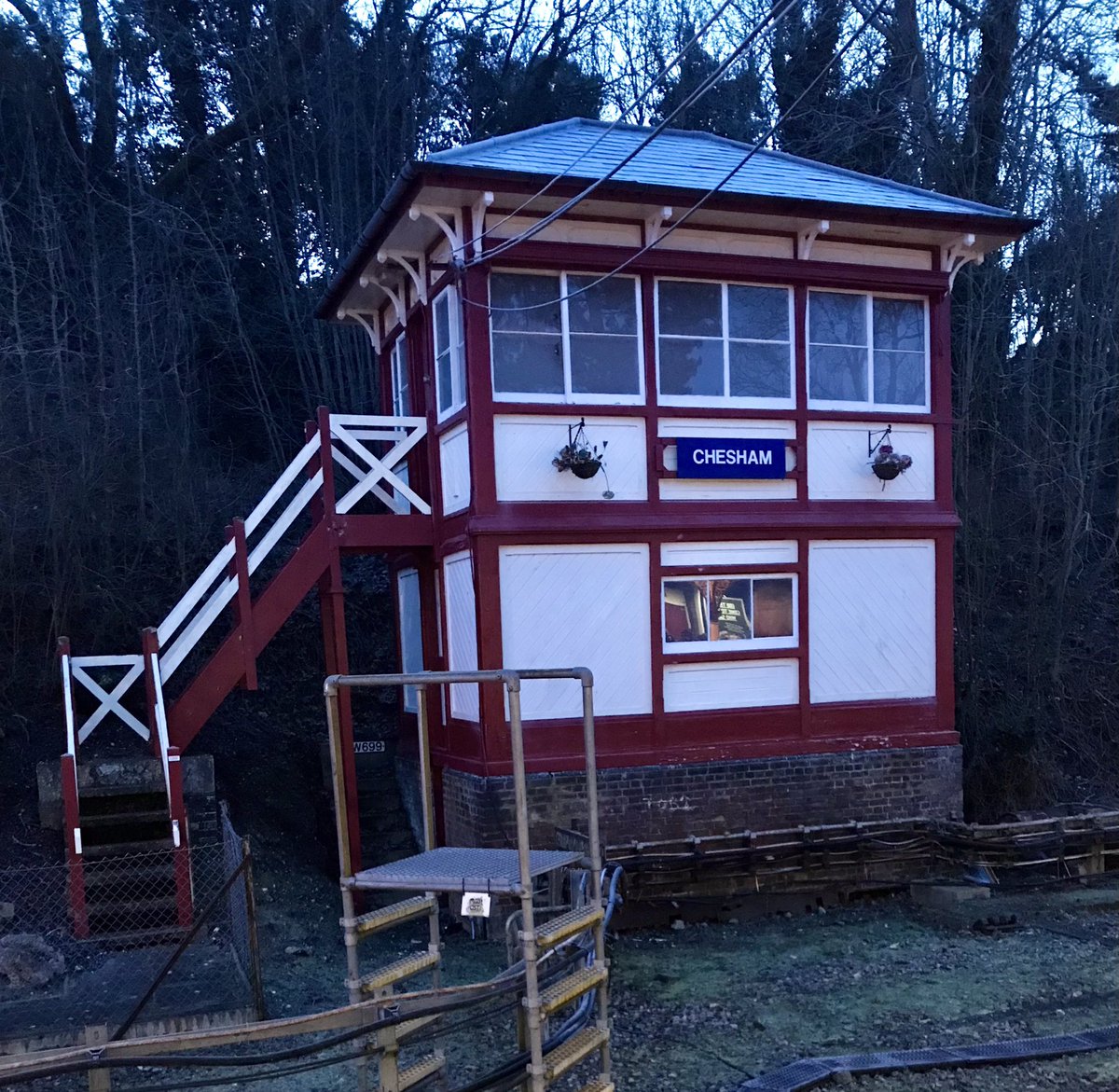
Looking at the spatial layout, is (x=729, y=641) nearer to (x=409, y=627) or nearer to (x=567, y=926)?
(x=409, y=627)

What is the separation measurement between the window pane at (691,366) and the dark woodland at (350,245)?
19.1 ft

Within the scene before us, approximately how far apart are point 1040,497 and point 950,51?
25.0 ft

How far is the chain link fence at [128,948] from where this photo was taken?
7238 mm

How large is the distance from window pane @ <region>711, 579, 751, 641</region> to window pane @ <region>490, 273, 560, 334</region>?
3.04 metres

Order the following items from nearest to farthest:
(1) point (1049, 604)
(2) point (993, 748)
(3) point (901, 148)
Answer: (2) point (993, 748) < (1) point (1049, 604) < (3) point (901, 148)

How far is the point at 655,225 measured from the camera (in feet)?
33.9

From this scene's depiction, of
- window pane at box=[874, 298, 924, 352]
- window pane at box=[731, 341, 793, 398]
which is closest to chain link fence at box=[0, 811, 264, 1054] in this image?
window pane at box=[731, 341, 793, 398]

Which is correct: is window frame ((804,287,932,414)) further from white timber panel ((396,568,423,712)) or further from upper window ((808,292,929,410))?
white timber panel ((396,568,423,712))

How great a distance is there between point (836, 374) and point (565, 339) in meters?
2.97

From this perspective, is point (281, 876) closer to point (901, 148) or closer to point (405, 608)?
point (405, 608)

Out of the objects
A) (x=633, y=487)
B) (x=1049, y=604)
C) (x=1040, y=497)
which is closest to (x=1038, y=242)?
(x=1040, y=497)

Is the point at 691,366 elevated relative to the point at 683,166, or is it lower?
lower

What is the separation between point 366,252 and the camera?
1124 centimetres

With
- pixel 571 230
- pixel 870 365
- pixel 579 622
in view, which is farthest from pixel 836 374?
pixel 579 622
